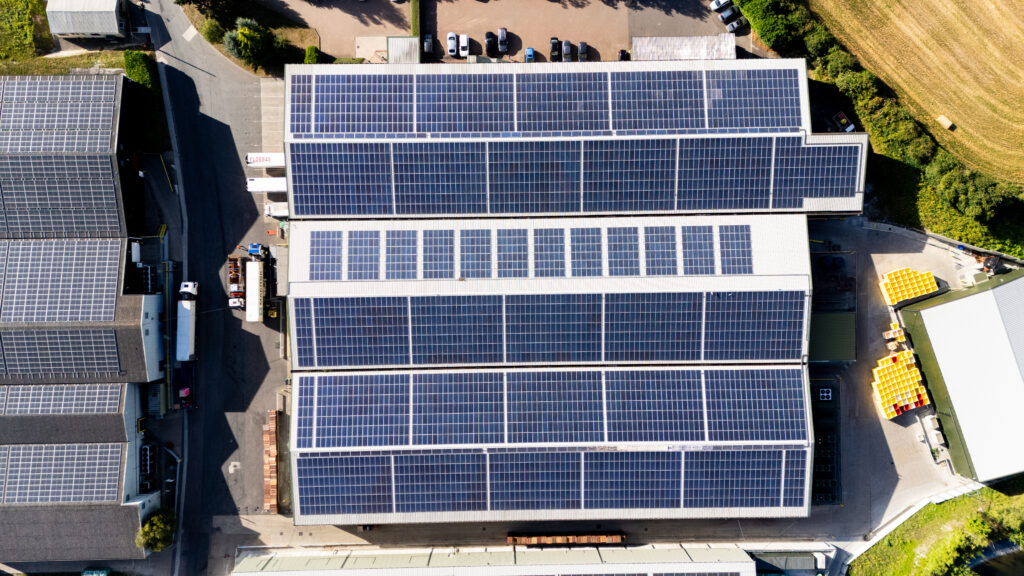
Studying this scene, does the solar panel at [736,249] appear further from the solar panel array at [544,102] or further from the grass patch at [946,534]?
the grass patch at [946,534]

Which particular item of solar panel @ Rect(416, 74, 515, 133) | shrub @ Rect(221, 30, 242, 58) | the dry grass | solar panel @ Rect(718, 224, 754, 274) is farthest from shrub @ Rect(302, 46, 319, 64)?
the dry grass

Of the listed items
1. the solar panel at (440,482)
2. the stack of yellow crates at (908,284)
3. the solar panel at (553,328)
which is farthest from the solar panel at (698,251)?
the solar panel at (440,482)

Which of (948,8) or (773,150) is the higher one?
(948,8)

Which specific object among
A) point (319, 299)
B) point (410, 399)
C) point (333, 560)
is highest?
point (319, 299)

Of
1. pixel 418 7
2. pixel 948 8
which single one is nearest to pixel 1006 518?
pixel 948 8

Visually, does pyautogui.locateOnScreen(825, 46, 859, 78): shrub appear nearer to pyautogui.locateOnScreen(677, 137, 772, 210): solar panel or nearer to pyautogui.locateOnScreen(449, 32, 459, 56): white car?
pyautogui.locateOnScreen(677, 137, 772, 210): solar panel

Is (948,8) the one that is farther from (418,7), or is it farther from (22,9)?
(22,9)
